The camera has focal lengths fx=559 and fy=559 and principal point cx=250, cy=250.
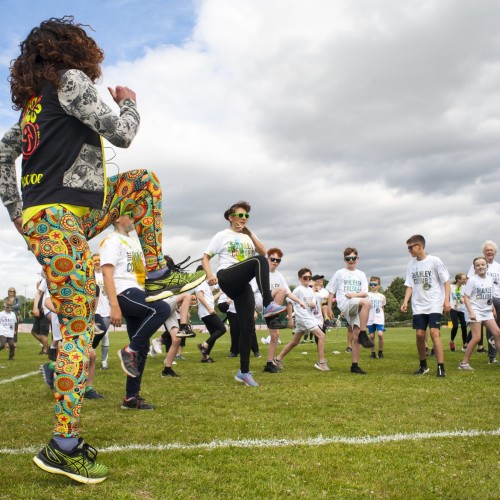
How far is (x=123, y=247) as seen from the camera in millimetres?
6074

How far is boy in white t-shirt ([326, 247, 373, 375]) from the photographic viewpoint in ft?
31.6

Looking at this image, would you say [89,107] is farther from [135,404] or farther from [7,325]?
[7,325]

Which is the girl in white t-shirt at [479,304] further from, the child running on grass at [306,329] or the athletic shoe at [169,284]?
the athletic shoe at [169,284]

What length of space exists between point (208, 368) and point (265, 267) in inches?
174

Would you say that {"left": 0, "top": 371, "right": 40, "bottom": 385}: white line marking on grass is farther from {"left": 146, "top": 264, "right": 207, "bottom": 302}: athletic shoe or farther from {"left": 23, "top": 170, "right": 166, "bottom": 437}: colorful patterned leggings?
{"left": 23, "top": 170, "right": 166, "bottom": 437}: colorful patterned leggings

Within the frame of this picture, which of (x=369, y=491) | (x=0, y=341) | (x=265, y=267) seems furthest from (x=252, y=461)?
(x=0, y=341)

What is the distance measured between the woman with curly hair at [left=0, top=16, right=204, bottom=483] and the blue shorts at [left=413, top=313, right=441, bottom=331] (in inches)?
284

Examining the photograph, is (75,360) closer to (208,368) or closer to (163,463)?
(163,463)

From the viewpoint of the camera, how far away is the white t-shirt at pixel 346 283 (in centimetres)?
1116

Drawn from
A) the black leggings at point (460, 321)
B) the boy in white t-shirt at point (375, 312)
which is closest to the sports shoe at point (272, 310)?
the boy in white t-shirt at point (375, 312)

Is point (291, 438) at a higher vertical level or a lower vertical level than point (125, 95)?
lower

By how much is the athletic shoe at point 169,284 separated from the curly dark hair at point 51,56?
4.86 feet

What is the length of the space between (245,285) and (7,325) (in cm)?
1101

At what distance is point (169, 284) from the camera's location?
4086mm
